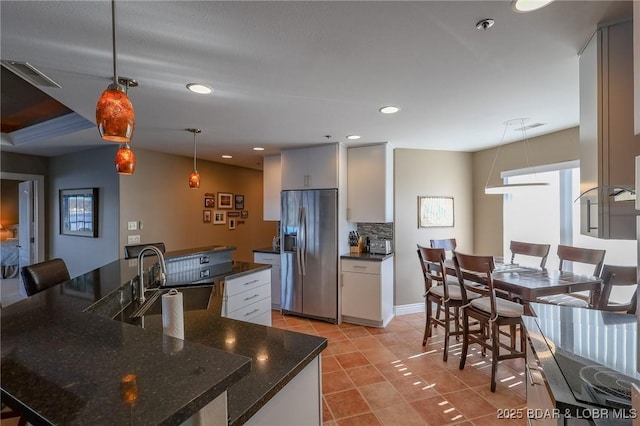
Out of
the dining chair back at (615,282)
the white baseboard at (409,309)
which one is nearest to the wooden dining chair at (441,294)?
the white baseboard at (409,309)

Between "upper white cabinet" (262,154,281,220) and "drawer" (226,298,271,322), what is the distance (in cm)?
183

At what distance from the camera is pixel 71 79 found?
189 cm

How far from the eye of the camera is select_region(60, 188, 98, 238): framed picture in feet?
13.4

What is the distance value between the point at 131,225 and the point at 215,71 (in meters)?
3.07

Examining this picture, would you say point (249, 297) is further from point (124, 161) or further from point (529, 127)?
point (529, 127)

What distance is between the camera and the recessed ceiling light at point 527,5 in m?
1.20

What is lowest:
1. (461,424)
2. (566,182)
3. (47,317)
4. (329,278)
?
(461,424)

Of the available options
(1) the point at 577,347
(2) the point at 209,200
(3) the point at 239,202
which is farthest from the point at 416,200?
(2) the point at 209,200

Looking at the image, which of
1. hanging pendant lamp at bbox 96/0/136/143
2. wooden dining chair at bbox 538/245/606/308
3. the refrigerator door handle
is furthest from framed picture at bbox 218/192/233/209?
wooden dining chair at bbox 538/245/606/308

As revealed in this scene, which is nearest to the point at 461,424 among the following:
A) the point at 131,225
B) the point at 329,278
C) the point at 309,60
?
the point at 329,278

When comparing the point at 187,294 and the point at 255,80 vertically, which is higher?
the point at 255,80

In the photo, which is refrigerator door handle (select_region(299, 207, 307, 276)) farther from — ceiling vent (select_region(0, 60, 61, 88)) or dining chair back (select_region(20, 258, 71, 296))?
ceiling vent (select_region(0, 60, 61, 88))

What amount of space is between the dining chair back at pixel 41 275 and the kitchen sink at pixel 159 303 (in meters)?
0.65

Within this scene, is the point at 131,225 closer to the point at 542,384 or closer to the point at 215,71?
the point at 215,71
